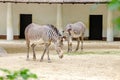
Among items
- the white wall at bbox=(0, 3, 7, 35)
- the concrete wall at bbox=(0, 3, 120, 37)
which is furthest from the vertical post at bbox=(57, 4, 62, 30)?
the white wall at bbox=(0, 3, 7, 35)

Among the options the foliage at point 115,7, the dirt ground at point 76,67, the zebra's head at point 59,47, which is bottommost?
the dirt ground at point 76,67

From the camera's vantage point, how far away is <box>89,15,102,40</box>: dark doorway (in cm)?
2817

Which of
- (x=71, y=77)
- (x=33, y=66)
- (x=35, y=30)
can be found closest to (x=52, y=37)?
(x=35, y=30)

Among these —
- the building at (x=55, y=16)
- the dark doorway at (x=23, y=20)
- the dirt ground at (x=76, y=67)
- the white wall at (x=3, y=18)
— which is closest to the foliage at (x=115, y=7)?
the dirt ground at (x=76, y=67)

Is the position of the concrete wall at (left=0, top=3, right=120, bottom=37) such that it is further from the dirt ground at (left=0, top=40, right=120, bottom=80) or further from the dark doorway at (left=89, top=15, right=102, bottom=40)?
the dirt ground at (left=0, top=40, right=120, bottom=80)

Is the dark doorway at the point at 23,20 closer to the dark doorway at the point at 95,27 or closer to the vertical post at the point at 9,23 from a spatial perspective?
the vertical post at the point at 9,23

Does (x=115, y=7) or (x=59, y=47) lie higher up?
(x=115, y=7)

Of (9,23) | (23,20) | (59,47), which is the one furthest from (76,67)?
(23,20)

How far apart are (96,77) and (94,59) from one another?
4.80 metres

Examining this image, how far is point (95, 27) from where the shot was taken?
2836cm

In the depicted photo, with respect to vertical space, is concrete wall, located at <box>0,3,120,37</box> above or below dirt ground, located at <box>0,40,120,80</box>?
above

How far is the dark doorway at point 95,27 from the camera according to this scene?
28172 millimetres

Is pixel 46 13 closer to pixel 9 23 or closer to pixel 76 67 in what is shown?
Result: pixel 9 23

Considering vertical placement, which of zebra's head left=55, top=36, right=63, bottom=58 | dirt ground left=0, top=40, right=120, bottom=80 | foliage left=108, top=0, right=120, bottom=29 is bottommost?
dirt ground left=0, top=40, right=120, bottom=80
